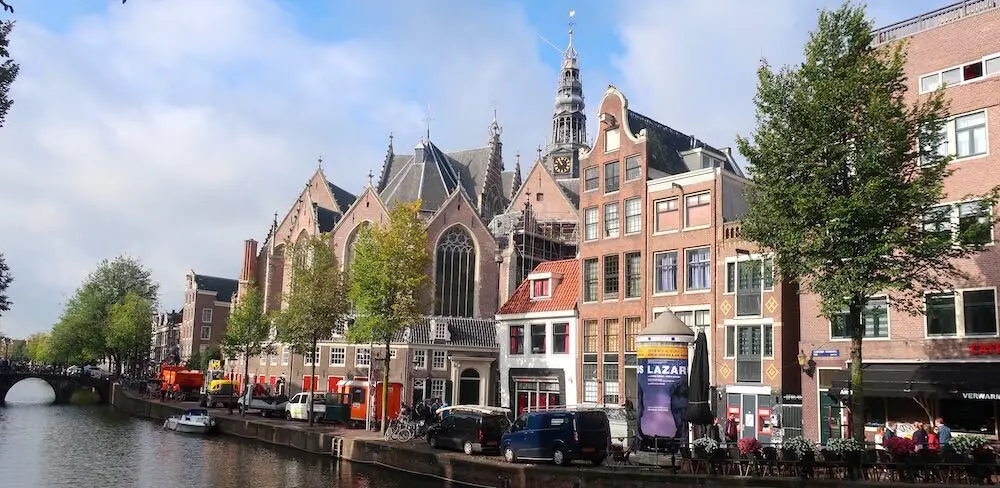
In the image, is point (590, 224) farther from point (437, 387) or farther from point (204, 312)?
point (204, 312)

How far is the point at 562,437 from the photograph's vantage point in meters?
27.8

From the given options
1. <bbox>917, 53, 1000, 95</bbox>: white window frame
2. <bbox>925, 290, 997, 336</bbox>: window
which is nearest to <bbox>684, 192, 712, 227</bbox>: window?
<bbox>917, 53, 1000, 95</bbox>: white window frame

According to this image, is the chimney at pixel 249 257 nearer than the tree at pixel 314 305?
No

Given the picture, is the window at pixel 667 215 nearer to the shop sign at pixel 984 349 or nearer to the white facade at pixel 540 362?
the white facade at pixel 540 362

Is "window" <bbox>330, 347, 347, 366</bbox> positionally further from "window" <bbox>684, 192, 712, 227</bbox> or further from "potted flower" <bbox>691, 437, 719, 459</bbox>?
"potted flower" <bbox>691, 437, 719, 459</bbox>

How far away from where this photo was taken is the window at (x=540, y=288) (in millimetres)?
47844

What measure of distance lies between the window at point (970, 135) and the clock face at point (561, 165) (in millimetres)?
67845

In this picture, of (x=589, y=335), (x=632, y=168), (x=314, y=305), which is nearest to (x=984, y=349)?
(x=632, y=168)

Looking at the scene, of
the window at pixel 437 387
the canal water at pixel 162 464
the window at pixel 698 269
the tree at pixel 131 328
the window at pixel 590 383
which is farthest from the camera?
the tree at pixel 131 328

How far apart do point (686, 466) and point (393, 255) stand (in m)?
21.9

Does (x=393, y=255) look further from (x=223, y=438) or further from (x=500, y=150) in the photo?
(x=500, y=150)

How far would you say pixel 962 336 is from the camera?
28.8 metres

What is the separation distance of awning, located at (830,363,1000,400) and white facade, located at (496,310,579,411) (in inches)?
626

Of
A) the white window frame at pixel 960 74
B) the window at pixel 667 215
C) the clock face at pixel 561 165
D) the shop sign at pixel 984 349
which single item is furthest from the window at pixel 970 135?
the clock face at pixel 561 165
